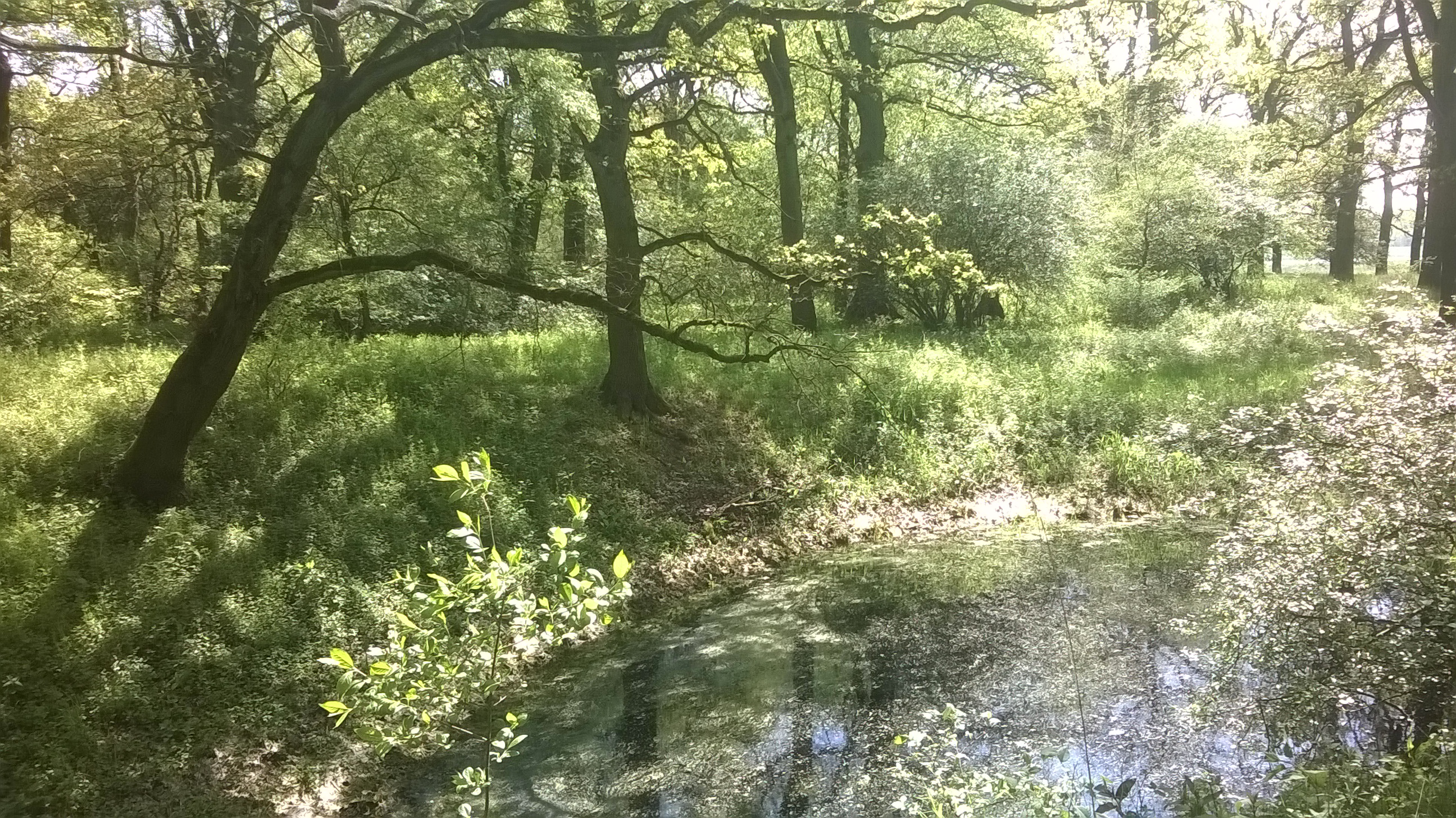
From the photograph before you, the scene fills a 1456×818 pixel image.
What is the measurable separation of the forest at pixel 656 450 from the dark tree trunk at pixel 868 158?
12 cm

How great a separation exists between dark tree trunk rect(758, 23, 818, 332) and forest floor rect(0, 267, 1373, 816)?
194 centimetres

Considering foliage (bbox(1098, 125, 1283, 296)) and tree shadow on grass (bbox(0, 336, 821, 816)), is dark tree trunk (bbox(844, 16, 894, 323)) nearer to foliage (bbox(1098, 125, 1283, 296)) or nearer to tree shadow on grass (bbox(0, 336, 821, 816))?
foliage (bbox(1098, 125, 1283, 296))

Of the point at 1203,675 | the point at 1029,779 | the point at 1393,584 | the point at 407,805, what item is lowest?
the point at 407,805

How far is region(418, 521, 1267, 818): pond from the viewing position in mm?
5684

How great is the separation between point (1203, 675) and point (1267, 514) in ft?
4.75

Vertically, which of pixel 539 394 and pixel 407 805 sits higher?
pixel 539 394

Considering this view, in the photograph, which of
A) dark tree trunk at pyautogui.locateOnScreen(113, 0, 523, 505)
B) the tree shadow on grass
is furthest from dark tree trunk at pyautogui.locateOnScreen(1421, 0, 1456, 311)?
dark tree trunk at pyautogui.locateOnScreen(113, 0, 523, 505)

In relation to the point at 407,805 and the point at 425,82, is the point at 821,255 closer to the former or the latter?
the point at 425,82

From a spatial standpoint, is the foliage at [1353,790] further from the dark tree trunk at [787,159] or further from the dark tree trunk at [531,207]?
the dark tree trunk at [787,159]

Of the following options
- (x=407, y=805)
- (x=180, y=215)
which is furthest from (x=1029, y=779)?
(x=180, y=215)

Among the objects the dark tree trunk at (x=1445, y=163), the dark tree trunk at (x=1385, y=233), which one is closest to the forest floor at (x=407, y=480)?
the dark tree trunk at (x=1445, y=163)

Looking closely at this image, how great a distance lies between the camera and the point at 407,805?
19.0 feet

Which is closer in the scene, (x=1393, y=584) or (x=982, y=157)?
(x=1393, y=584)

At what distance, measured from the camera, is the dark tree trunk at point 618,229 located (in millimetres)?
10695
